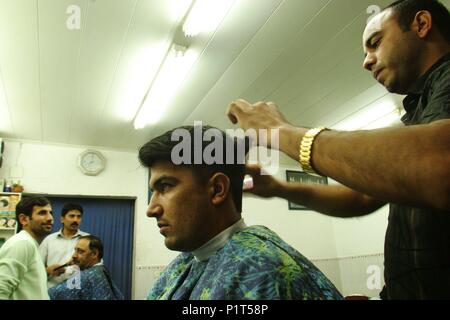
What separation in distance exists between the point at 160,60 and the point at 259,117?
2.57 metres

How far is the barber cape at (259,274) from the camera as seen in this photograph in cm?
90

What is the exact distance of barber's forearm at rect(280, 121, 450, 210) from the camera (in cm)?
63

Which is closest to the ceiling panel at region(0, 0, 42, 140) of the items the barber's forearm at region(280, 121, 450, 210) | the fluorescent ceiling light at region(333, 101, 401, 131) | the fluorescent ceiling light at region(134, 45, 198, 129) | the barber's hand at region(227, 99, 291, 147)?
the fluorescent ceiling light at region(134, 45, 198, 129)

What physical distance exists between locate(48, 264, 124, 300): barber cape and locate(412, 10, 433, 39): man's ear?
3.05 meters

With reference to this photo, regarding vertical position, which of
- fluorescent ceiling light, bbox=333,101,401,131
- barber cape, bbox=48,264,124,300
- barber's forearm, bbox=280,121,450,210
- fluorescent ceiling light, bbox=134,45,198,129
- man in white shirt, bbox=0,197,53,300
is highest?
fluorescent ceiling light, bbox=333,101,401,131

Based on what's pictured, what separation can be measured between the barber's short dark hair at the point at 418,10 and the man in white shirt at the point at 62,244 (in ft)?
13.3

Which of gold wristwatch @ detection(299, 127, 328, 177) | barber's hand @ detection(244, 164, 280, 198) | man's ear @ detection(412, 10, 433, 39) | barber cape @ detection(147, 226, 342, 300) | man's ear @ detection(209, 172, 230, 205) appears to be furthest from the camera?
barber's hand @ detection(244, 164, 280, 198)

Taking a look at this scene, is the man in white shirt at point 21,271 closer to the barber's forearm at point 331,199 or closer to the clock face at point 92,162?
the barber's forearm at point 331,199

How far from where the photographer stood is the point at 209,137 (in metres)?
1.39

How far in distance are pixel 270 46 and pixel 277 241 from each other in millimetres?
2464

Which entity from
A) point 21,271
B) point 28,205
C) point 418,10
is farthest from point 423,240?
point 28,205

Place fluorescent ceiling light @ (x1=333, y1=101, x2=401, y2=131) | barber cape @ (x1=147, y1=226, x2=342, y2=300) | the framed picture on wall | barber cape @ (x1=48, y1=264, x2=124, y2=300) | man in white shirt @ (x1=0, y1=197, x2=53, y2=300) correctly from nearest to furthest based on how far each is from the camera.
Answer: barber cape @ (x1=147, y1=226, x2=342, y2=300)
man in white shirt @ (x1=0, y1=197, x2=53, y2=300)
barber cape @ (x1=48, y1=264, x2=124, y2=300)
fluorescent ceiling light @ (x1=333, y1=101, x2=401, y2=131)
the framed picture on wall

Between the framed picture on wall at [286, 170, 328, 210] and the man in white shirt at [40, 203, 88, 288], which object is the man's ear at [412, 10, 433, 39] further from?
the framed picture on wall at [286, 170, 328, 210]
